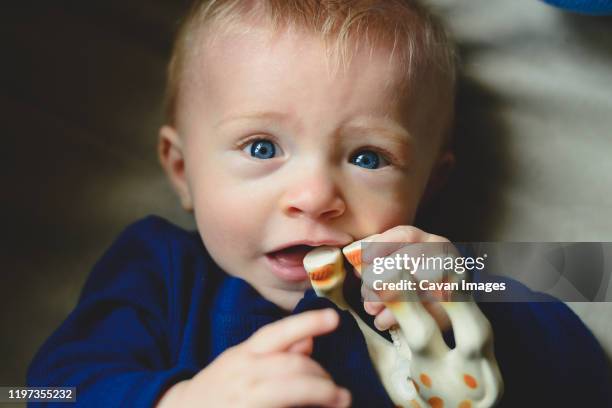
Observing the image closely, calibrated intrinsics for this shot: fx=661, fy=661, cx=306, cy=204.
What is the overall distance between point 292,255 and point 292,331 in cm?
19

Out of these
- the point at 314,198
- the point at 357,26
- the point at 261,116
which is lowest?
the point at 314,198

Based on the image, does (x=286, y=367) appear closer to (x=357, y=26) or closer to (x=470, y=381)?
(x=470, y=381)

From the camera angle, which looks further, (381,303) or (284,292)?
(284,292)

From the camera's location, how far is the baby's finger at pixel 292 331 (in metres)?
0.57

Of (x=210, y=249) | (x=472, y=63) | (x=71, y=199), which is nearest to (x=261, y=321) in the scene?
(x=210, y=249)

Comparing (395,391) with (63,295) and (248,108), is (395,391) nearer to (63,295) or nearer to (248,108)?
(248,108)

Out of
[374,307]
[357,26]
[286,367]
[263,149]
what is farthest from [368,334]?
[357,26]

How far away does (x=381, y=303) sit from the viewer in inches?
25.5

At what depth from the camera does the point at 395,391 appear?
25.4 inches

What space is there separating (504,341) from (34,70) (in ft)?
2.39

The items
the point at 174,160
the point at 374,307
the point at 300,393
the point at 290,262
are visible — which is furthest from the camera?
the point at 174,160

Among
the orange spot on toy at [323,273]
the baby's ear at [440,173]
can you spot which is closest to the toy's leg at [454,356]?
the orange spot on toy at [323,273]

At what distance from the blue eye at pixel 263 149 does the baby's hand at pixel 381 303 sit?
0.15 meters

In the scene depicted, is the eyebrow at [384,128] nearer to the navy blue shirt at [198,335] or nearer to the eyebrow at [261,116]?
the eyebrow at [261,116]
